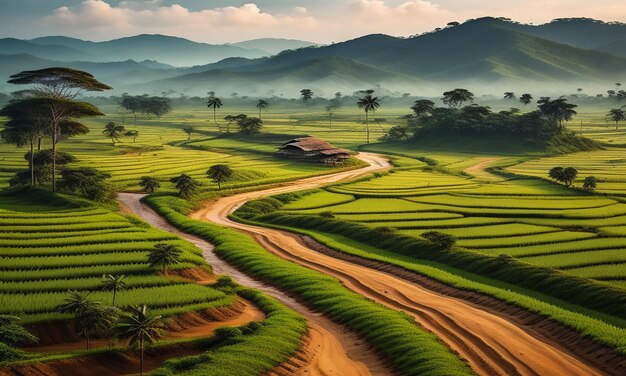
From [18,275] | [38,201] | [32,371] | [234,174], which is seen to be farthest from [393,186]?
[32,371]

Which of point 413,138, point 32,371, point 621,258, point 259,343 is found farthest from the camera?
point 413,138

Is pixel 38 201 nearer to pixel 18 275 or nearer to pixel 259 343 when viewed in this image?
pixel 18 275

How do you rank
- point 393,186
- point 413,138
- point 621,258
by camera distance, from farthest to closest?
point 413,138 → point 393,186 → point 621,258

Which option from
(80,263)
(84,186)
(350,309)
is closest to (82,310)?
(80,263)

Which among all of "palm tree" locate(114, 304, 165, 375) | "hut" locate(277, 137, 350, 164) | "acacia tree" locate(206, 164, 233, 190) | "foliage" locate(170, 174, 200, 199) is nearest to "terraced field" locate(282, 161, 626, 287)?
"acacia tree" locate(206, 164, 233, 190)

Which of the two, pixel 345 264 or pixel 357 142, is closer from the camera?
pixel 345 264

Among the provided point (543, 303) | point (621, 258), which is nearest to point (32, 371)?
point (543, 303)

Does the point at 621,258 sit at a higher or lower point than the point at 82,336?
higher
